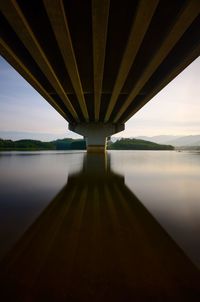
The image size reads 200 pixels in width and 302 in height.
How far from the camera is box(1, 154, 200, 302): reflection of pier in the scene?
156 cm

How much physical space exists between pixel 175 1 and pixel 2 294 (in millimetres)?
9626

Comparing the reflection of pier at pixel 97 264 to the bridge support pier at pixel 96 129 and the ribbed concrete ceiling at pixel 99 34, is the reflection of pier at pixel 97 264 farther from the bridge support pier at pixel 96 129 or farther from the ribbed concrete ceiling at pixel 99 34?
the bridge support pier at pixel 96 129

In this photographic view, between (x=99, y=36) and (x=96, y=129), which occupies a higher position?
(x=99, y=36)

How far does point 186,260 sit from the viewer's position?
6.66 feet

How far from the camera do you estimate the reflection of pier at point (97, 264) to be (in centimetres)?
156

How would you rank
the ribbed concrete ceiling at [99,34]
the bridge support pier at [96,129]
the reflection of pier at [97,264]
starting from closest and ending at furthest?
1. the reflection of pier at [97,264]
2. the ribbed concrete ceiling at [99,34]
3. the bridge support pier at [96,129]

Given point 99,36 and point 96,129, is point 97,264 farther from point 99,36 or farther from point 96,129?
point 96,129

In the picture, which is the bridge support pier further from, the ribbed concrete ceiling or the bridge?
the ribbed concrete ceiling

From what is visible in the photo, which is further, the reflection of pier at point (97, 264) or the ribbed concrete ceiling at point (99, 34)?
the ribbed concrete ceiling at point (99, 34)

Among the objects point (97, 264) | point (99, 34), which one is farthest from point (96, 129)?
point (97, 264)

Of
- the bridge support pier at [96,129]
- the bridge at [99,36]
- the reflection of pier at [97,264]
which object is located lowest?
the reflection of pier at [97,264]

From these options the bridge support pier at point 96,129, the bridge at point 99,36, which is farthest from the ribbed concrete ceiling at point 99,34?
the bridge support pier at point 96,129

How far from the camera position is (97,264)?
1.96 m

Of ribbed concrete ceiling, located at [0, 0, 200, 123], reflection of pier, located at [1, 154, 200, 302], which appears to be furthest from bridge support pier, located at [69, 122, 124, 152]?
reflection of pier, located at [1, 154, 200, 302]
